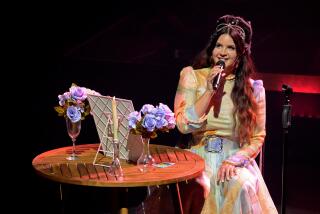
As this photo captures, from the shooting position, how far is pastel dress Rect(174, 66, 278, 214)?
2293 millimetres

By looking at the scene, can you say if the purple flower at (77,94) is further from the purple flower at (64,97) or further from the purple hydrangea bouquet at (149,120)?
the purple hydrangea bouquet at (149,120)

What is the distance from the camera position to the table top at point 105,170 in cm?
189

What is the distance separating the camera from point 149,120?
1957mm

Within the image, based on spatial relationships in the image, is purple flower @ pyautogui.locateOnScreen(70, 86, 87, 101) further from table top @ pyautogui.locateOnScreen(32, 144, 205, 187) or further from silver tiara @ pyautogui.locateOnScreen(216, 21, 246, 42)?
silver tiara @ pyautogui.locateOnScreen(216, 21, 246, 42)

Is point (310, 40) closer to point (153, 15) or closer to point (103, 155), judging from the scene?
point (153, 15)

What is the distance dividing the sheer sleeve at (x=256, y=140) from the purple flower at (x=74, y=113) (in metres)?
0.77

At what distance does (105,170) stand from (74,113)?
35cm

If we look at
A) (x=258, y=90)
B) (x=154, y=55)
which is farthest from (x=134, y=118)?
(x=154, y=55)

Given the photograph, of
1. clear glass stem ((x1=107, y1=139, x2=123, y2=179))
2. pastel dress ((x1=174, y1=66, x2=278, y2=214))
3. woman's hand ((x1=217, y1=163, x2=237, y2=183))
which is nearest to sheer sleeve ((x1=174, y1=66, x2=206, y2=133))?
pastel dress ((x1=174, y1=66, x2=278, y2=214))

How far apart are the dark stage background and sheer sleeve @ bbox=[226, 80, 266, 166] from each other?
1.86 meters

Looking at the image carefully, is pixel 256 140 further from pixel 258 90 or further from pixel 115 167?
pixel 115 167

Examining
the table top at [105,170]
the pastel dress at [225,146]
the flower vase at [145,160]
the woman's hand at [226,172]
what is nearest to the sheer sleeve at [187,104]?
the pastel dress at [225,146]

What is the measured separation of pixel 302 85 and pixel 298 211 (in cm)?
197

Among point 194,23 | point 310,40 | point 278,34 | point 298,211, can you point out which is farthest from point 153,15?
point 298,211
